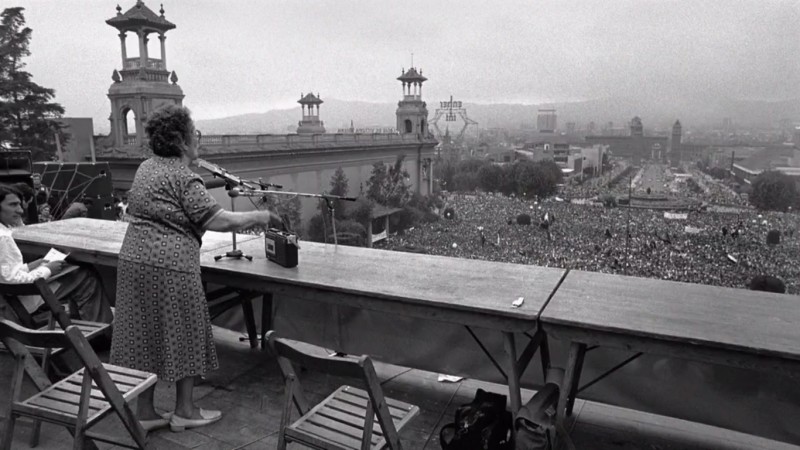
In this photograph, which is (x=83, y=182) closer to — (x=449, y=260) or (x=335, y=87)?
(x=449, y=260)

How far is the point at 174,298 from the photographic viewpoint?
5.71ft

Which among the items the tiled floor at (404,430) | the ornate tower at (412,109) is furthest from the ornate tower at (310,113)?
the tiled floor at (404,430)

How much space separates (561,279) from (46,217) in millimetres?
5195

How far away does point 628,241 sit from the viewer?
1617 centimetres

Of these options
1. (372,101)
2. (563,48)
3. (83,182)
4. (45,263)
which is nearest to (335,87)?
(372,101)

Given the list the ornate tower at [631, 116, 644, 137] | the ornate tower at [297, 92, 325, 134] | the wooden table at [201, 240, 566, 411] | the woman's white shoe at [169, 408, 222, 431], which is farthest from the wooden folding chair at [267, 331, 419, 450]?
the ornate tower at [631, 116, 644, 137]

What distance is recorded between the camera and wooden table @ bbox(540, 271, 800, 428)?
4.42 feet

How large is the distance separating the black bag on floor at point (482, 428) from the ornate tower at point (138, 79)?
11.4 metres

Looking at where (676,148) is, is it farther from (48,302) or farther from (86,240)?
(48,302)

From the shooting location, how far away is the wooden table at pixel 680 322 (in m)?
1.35

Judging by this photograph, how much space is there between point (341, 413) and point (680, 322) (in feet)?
3.05

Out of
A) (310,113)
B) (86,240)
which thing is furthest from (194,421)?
(310,113)

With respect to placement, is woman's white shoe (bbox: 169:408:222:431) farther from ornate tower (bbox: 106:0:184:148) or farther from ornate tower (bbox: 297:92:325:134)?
ornate tower (bbox: 297:92:325:134)

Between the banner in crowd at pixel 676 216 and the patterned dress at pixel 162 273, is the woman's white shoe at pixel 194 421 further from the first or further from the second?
the banner in crowd at pixel 676 216
